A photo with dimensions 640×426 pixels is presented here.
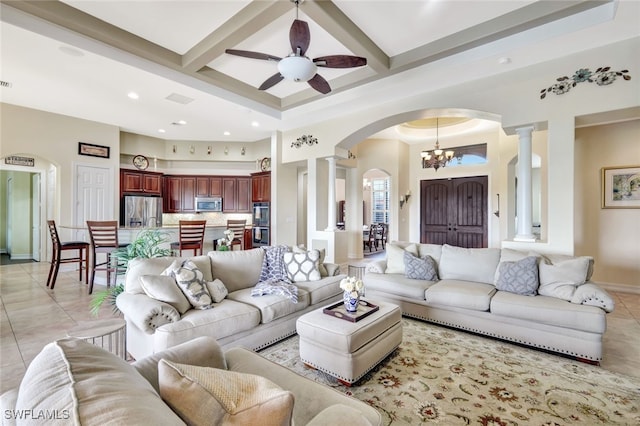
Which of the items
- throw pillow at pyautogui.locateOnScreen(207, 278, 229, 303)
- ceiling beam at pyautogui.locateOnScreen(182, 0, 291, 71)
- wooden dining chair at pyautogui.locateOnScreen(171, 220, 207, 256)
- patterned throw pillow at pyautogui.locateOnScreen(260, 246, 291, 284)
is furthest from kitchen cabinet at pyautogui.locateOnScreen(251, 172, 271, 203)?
throw pillow at pyautogui.locateOnScreen(207, 278, 229, 303)

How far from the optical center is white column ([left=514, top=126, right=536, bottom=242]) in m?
4.02

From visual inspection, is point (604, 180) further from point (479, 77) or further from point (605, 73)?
point (479, 77)

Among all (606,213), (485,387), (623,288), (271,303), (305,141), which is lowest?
(485,387)

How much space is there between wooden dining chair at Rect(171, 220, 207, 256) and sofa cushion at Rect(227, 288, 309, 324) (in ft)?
8.30

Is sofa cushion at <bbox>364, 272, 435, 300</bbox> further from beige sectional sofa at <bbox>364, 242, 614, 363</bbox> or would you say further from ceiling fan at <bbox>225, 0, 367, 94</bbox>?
ceiling fan at <bbox>225, 0, 367, 94</bbox>

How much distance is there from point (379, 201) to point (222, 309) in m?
10.6

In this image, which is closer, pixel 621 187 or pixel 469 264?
pixel 469 264

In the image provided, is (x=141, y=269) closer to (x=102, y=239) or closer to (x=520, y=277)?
(x=102, y=239)

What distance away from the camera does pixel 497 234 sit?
24.0ft

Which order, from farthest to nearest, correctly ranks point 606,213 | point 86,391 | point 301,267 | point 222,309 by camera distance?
point 606,213 < point 301,267 < point 222,309 < point 86,391

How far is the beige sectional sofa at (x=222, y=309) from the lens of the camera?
229 cm

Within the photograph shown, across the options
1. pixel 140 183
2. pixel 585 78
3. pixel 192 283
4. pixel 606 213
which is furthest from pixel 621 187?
pixel 140 183

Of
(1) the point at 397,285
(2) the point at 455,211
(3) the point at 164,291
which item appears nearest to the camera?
(3) the point at 164,291

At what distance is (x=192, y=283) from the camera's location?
2.67m
